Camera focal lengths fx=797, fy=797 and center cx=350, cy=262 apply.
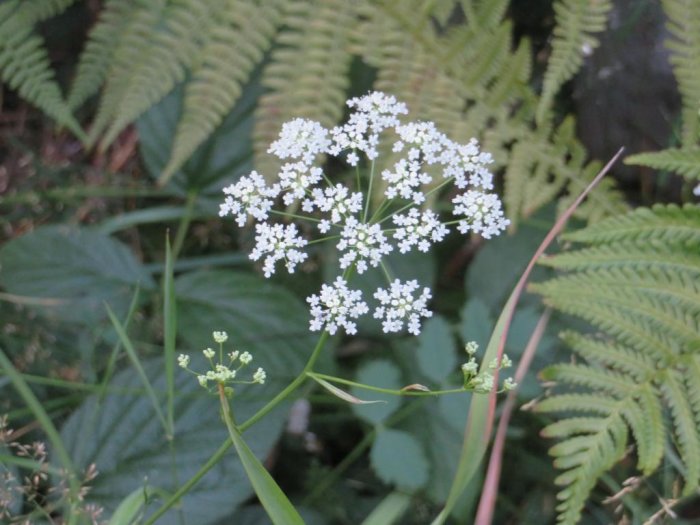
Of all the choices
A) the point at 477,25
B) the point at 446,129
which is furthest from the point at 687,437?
the point at 477,25

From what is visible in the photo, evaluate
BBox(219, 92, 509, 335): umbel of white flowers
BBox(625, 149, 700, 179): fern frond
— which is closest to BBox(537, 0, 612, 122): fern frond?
Answer: BBox(625, 149, 700, 179): fern frond

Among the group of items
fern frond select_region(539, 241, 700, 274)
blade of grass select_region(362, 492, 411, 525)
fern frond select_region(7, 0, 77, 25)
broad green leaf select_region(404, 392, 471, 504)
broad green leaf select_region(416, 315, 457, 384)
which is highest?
fern frond select_region(7, 0, 77, 25)

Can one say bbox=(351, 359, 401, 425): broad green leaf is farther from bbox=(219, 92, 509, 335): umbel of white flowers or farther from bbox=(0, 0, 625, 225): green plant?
bbox=(219, 92, 509, 335): umbel of white flowers

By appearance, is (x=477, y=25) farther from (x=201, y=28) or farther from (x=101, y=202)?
(x=101, y=202)

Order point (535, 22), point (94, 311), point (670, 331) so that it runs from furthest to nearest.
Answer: point (535, 22) < point (94, 311) < point (670, 331)

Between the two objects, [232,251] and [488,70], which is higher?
[488,70]

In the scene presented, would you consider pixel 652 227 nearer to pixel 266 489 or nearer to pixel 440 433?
pixel 440 433

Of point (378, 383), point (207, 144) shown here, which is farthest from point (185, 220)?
point (378, 383)
